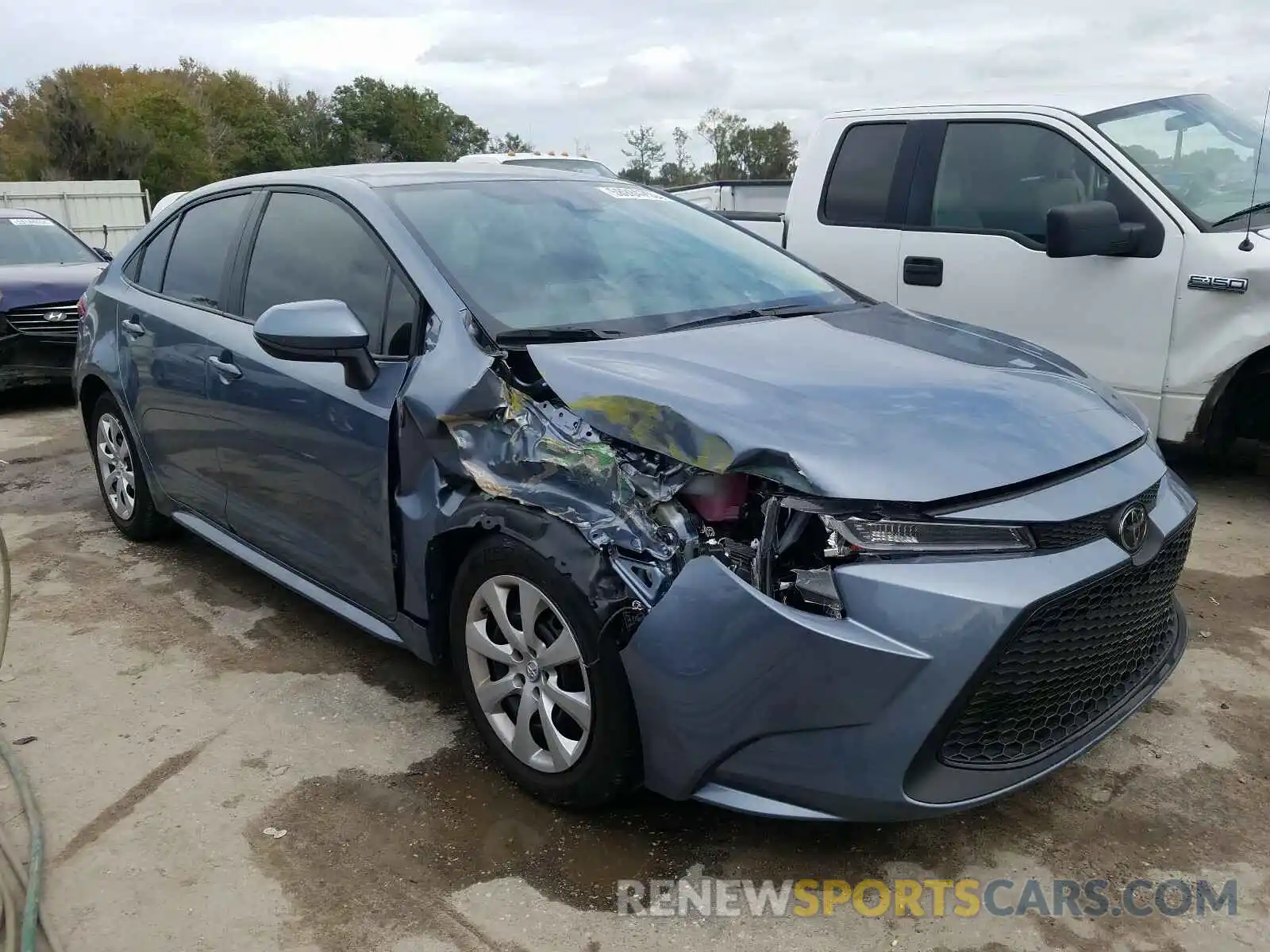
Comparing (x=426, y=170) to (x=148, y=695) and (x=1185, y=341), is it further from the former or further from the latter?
(x=1185, y=341)

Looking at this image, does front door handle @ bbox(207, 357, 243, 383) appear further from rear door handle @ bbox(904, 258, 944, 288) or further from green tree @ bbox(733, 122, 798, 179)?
green tree @ bbox(733, 122, 798, 179)

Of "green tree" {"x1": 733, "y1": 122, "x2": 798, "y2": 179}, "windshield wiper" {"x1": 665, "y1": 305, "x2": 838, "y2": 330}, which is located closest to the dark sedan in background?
"windshield wiper" {"x1": 665, "y1": 305, "x2": 838, "y2": 330}

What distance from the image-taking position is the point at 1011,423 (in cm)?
244

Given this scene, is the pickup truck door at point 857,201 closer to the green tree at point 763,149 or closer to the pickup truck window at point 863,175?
the pickup truck window at point 863,175

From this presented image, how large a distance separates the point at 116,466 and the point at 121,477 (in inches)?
3.0

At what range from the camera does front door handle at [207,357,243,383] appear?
11.8 feet

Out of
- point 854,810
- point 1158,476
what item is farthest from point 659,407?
point 1158,476

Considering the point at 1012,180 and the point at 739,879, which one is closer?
the point at 739,879

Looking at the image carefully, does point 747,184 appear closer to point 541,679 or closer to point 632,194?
point 632,194

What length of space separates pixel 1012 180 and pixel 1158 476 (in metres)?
3.00

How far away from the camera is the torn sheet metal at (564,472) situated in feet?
7.79

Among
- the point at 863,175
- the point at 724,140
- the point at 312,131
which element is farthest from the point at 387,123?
the point at 863,175

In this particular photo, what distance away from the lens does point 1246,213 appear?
4676mm

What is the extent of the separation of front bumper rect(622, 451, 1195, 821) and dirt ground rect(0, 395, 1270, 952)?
0.32 metres
